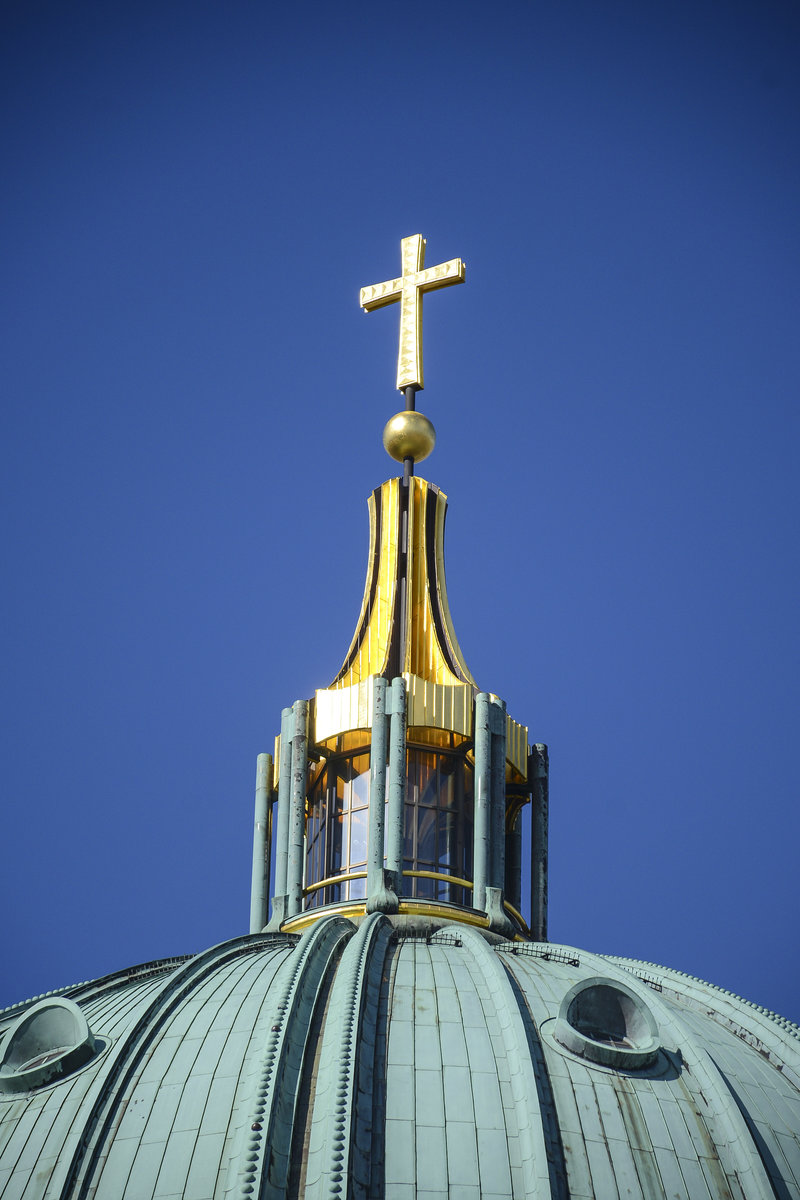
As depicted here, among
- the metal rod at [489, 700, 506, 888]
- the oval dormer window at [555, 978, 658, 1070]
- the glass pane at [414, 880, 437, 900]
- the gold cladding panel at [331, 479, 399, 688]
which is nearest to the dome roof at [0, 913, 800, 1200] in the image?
the oval dormer window at [555, 978, 658, 1070]

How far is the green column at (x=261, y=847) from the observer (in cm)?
4938

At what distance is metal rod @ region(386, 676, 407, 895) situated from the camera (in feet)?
153

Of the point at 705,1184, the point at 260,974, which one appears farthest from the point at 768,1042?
the point at 260,974

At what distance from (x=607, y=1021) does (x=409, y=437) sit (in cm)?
2094

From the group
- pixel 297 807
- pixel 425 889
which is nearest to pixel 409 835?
pixel 425 889

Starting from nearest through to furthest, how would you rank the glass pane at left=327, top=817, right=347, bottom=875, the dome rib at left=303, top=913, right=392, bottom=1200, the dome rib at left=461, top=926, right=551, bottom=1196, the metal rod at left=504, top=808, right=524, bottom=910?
the dome rib at left=303, top=913, right=392, bottom=1200, the dome rib at left=461, top=926, right=551, bottom=1196, the glass pane at left=327, top=817, right=347, bottom=875, the metal rod at left=504, top=808, right=524, bottom=910

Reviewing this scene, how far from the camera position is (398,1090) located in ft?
114

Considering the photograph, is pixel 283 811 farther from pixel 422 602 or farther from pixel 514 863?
pixel 422 602

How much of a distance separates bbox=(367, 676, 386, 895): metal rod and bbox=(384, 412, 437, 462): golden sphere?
7.77 metres

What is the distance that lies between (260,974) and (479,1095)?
6.97 metres

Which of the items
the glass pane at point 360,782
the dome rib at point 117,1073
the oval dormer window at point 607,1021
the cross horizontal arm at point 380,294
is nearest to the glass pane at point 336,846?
the glass pane at point 360,782

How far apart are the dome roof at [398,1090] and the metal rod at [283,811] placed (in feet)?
24.2

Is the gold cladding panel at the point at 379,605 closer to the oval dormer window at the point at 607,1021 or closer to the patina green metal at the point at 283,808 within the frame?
the patina green metal at the point at 283,808

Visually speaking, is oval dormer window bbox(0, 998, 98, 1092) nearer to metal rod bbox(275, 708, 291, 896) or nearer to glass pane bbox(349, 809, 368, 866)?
metal rod bbox(275, 708, 291, 896)
